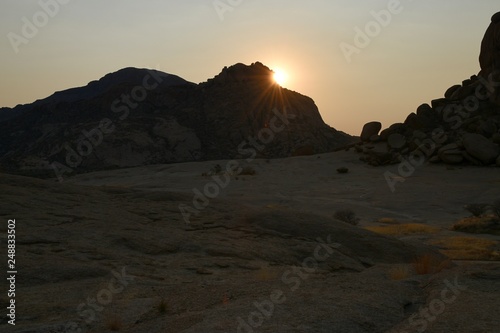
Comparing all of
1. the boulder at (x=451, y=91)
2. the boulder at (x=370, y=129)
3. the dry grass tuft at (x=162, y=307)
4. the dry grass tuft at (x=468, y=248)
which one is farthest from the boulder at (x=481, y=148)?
the dry grass tuft at (x=162, y=307)

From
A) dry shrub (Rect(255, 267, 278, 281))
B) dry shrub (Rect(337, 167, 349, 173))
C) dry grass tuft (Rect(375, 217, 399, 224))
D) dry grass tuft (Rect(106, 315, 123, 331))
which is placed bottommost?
dry grass tuft (Rect(375, 217, 399, 224))

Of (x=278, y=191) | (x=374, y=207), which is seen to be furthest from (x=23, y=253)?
(x=278, y=191)

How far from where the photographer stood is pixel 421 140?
37.3 m

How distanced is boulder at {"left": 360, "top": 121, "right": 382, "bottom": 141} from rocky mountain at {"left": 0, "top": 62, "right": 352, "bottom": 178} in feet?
20.3

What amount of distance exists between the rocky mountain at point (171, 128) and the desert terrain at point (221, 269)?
35635 millimetres

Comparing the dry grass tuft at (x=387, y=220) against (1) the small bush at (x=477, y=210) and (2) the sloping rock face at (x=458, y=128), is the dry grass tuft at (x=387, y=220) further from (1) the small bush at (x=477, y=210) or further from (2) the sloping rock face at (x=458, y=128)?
(2) the sloping rock face at (x=458, y=128)

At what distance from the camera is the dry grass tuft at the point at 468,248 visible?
1277cm

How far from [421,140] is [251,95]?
33.2m

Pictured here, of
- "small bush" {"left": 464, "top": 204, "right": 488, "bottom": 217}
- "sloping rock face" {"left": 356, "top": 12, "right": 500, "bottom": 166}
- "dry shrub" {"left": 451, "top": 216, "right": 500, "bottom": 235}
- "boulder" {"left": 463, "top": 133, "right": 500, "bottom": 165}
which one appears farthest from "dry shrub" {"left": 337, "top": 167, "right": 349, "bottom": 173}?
"dry shrub" {"left": 451, "top": 216, "right": 500, "bottom": 235}

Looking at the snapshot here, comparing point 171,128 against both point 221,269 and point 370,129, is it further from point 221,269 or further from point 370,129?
point 221,269

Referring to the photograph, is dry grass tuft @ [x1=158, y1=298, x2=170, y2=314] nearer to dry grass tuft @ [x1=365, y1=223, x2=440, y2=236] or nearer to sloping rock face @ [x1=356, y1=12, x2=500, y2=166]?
dry grass tuft @ [x1=365, y1=223, x2=440, y2=236]

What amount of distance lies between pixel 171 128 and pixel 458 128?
115ft

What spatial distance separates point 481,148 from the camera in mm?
33500

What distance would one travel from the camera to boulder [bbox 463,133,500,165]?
108 ft
